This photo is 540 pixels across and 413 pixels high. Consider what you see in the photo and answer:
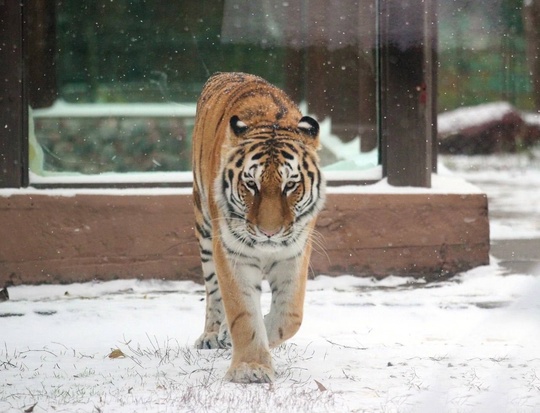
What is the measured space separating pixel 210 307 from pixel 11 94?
275 centimetres

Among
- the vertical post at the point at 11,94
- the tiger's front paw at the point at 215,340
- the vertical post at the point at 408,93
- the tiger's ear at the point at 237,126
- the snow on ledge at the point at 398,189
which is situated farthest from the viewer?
the vertical post at the point at 408,93

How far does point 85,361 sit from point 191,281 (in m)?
2.30

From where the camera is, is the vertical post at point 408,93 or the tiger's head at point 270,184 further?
the vertical post at point 408,93

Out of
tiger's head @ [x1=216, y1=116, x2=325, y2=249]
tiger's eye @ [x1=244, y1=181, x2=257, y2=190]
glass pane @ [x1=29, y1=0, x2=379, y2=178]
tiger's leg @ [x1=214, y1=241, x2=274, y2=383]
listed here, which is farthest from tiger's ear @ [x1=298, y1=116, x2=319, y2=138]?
glass pane @ [x1=29, y1=0, x2=379, y2=178]

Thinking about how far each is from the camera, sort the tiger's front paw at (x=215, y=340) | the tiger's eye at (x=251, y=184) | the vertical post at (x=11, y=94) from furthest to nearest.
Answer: the vertical post at (x=11, y=94) < the tiger's front paw at (x=215, y=340) < the tiger's eye at (x=251, y=184)

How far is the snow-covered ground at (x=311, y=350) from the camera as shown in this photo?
4129 mm

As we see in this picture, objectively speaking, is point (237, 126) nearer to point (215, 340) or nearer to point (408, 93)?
point (215, 340)

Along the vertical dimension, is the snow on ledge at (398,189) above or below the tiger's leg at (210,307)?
above

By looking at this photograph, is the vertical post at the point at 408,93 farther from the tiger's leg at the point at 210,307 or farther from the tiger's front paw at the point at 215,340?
the tiger's front paw at the point at 215,340

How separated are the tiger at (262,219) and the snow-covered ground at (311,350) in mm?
208

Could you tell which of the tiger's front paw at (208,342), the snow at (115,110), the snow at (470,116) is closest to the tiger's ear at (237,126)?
the tiger's front paw at (208,342)

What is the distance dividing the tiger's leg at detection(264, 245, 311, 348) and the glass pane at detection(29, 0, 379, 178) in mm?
3194

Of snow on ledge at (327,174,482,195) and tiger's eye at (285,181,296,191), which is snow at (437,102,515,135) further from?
tiger's eye at (285,181,296,191)

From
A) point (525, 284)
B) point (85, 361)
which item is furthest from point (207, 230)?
point (525, 284)
